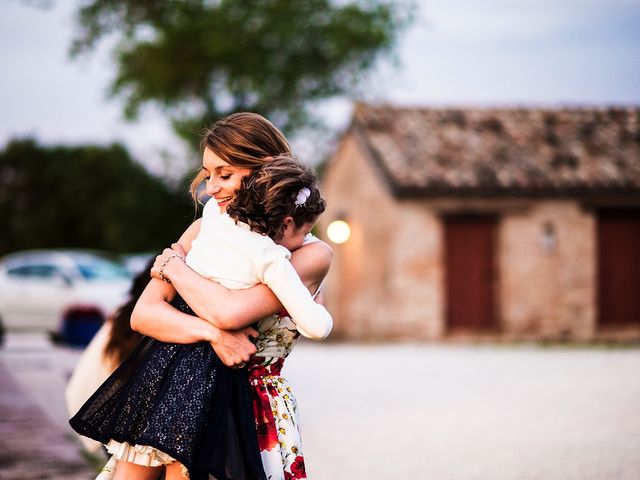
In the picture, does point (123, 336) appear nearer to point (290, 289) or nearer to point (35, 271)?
point (290, 289)

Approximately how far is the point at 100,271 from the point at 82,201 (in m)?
34.0

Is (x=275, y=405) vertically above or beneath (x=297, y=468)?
above

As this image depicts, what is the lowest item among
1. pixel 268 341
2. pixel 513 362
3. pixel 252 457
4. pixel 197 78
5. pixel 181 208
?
pixel 513 362

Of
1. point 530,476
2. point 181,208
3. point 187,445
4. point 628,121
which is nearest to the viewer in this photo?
point 187,445

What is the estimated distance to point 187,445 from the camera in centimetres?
250

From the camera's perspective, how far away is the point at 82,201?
49.3 meters

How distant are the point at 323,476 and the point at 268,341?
3.68 meters

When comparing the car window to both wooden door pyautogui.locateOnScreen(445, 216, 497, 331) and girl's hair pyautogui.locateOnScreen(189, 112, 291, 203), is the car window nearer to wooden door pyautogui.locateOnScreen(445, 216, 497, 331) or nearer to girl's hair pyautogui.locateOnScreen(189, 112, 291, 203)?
wooden door pyautogui.locateOnScreen(445, 216, 497, 331)

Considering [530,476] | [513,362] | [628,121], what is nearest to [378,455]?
[530,476]

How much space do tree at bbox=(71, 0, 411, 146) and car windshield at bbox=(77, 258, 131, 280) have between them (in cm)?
1517

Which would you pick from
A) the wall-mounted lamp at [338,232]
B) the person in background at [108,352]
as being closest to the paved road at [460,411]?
the person in background at [108,352]

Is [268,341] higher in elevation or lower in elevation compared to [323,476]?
higher

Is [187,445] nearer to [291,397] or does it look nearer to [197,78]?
[291,397]

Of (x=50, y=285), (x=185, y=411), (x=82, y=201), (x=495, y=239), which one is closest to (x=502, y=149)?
(x=495, y=239)
